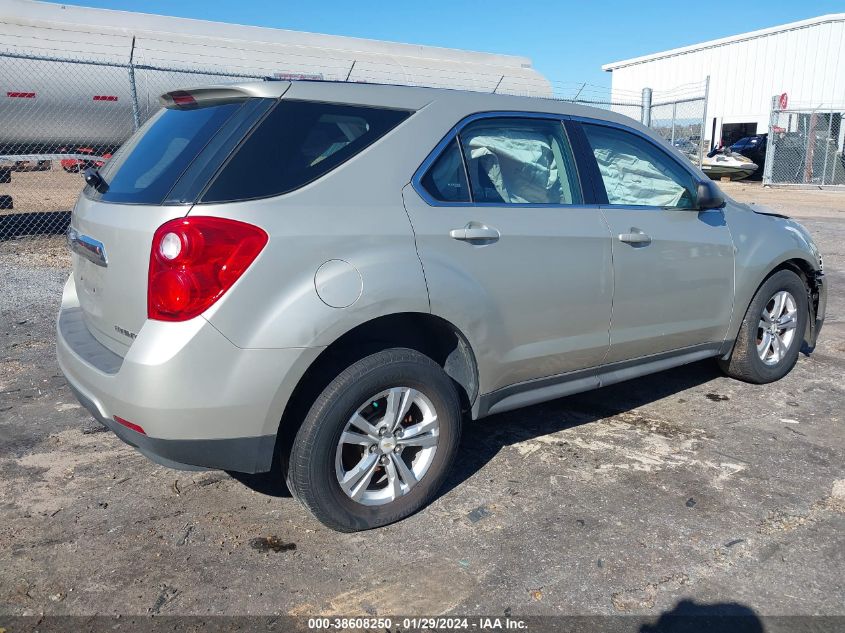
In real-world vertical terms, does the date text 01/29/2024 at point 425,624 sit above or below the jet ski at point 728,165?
below

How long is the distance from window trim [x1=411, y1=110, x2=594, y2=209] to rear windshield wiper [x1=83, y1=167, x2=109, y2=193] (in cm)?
138

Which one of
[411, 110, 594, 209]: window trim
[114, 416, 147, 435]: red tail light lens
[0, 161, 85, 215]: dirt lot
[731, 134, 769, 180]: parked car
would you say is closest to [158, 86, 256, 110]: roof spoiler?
[411, 110, 594, 209]: window trim

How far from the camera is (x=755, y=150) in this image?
94.2 feet

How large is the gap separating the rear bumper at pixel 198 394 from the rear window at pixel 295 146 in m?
0.54

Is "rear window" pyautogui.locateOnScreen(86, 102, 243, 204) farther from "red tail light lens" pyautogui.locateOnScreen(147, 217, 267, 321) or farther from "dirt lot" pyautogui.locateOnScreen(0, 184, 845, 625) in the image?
"dirt lot" pyautogui.locateOnScreen(0, 184, 845, 625)

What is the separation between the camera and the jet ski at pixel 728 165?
86.6 ft

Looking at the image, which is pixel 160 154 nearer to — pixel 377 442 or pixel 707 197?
pixel 377 442

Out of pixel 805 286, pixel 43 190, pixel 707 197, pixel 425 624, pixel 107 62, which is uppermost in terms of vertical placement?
pixel 107 62

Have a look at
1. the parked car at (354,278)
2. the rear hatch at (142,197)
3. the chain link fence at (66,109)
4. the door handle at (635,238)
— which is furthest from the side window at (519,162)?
the chain link fence at (66,109)

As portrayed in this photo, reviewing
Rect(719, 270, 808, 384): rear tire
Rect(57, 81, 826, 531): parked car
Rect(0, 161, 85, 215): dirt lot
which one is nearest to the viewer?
Rect(57, 81, 826, 531): parked car

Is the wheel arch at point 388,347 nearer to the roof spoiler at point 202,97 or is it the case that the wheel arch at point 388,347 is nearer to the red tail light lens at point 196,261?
the red tail light lens at point 196,261

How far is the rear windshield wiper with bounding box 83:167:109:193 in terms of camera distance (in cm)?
328

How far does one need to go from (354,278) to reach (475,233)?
2.12 ft

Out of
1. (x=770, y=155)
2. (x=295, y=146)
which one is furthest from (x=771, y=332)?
(x=770, y=155)
